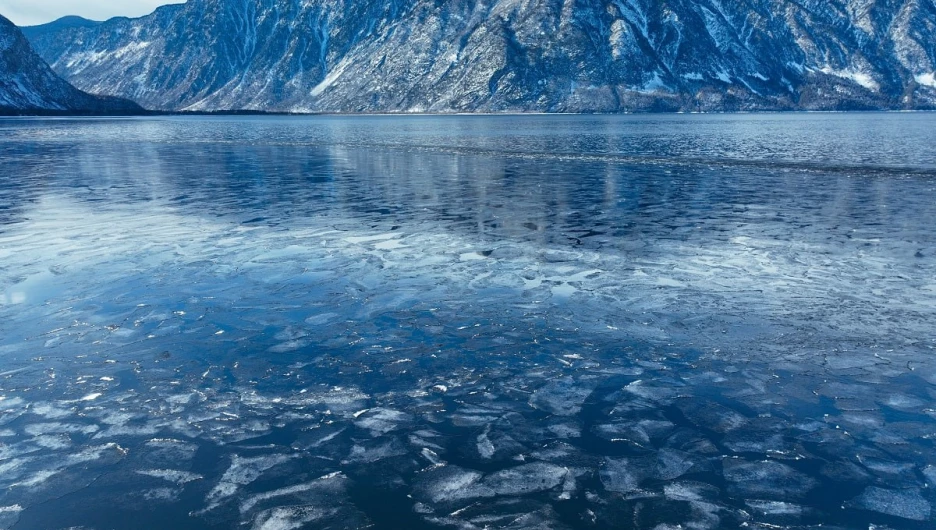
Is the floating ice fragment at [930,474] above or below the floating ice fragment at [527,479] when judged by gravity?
below

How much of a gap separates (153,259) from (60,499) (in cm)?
1250

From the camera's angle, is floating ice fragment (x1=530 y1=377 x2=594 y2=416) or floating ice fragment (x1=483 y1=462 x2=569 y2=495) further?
floating ice fragment (x1=530 y1=377 x2=594 y2=416)

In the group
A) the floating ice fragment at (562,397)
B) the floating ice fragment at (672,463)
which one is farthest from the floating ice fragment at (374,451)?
the floating ice fragment at (672,463)

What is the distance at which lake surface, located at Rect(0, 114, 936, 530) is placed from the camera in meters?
7.79

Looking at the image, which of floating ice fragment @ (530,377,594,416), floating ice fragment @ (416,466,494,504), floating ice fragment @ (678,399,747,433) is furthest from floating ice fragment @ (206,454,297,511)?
floating ice fragment @ (678,399,747,433)

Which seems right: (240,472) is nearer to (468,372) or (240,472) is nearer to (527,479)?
(527,479)

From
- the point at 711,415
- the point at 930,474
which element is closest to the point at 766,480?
the point at 711,415

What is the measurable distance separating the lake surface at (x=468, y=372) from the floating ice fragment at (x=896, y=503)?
41 mm

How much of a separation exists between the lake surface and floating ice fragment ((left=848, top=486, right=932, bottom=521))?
0.13 ft

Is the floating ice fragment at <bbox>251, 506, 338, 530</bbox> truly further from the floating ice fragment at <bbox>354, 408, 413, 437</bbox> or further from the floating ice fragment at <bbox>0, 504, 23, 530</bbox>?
the floating ice fragment at <bbox>0, 504, 23, 530</bbox>

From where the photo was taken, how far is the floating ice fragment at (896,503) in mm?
7414

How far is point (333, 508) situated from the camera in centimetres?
754

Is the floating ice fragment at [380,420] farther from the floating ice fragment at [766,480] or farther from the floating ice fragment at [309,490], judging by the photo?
the floating ice fragment at [766,480]

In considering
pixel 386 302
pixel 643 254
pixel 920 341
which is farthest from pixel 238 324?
pixel 920 341
